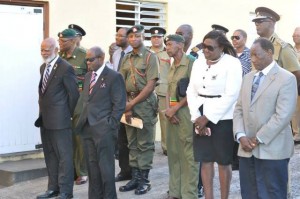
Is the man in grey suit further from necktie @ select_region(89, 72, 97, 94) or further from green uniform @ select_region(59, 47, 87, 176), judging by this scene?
green uniform @ select_region(59, 47, 87, 176)

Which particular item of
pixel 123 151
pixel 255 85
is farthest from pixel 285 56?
pixel 123 151

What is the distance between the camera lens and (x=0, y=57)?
8867mm

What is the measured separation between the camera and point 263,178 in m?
5.39

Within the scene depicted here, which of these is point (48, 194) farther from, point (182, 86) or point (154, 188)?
point (182, 86)

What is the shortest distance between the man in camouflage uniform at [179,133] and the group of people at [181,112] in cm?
1

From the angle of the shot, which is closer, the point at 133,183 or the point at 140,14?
the point at 133,183

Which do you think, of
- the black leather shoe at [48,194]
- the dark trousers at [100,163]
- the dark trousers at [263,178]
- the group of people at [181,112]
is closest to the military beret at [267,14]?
the group of people at [181,112]

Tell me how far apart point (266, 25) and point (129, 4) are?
4.59 metres

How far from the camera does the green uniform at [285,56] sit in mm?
6465

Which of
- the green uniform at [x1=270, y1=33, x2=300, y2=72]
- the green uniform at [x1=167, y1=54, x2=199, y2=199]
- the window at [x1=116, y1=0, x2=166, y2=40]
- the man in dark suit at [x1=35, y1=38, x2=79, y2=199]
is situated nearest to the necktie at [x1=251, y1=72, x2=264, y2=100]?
the green uniform at [x1=270, y1=33, x2=300, y2=72]

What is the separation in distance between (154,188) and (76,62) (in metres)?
2.14

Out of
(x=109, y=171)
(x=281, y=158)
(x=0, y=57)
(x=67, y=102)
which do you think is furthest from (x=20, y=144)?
(x=281, y=158)

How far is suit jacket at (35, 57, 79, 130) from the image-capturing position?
7105 mm

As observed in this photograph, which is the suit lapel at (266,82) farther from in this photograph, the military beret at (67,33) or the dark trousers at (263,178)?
the military beret at (67,33)
